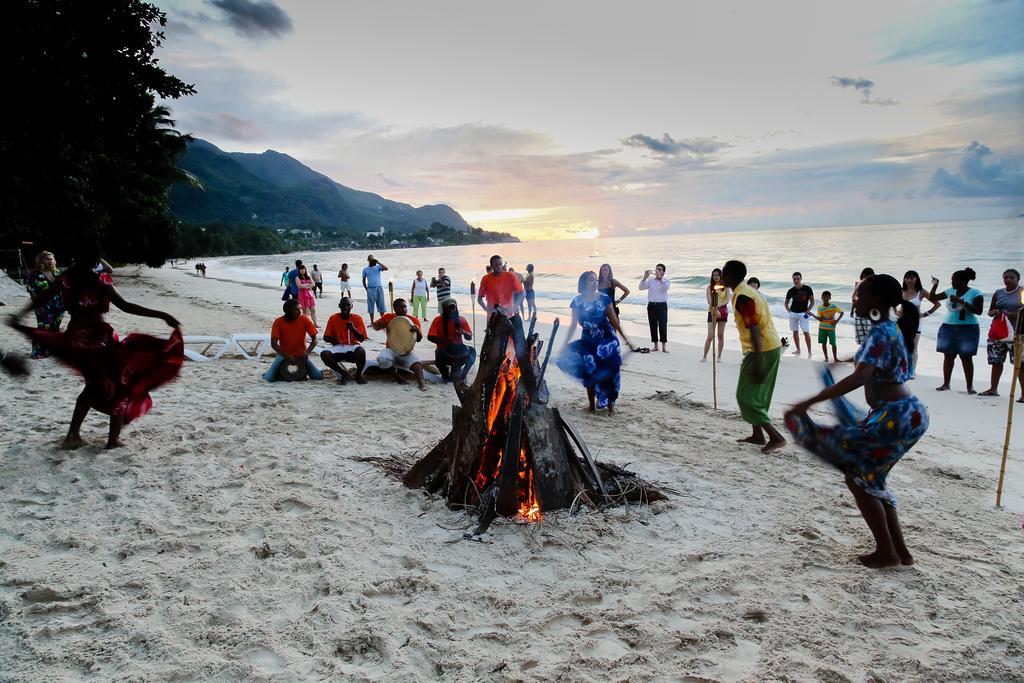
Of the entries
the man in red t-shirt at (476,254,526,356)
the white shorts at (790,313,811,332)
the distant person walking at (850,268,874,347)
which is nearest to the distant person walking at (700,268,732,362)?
the white shorts at (790,313,811,332)

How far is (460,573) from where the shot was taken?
140 inches

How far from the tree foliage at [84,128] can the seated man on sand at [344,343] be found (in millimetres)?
12334

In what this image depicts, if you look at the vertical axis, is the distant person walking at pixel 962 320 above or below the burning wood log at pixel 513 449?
above

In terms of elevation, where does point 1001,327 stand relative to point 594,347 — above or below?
above

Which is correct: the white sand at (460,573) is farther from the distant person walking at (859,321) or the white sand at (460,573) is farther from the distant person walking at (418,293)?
the distant person walking at (418,293)

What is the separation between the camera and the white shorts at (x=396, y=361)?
877 centimetres

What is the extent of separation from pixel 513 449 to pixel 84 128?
26851 millimetres

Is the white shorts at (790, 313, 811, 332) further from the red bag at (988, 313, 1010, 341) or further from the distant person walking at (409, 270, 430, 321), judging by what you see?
the distant person walking at (409, 270, 430, 321)

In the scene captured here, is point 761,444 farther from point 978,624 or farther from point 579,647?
point 579,647

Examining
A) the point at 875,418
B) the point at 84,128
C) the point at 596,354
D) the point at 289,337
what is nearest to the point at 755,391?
the point at 596,354

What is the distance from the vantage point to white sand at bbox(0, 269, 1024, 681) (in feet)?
9.11

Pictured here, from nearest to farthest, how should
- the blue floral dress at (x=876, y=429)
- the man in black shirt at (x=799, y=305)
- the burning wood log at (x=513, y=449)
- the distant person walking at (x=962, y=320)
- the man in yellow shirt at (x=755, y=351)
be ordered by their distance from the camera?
the blue floral dress at (x=876, y=429) → the burning wood log at (x=513, y=449) → the man in yellow shirt at (x=755, y=351) → the distant person walking at (x=962, y=320) → the man in black shirt at (x=799, y=305)

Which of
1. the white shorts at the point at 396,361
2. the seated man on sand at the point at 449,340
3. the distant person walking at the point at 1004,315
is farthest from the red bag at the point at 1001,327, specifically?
the white shorts at the point at 396,361

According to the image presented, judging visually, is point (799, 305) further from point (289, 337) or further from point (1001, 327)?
point (289, 337)
